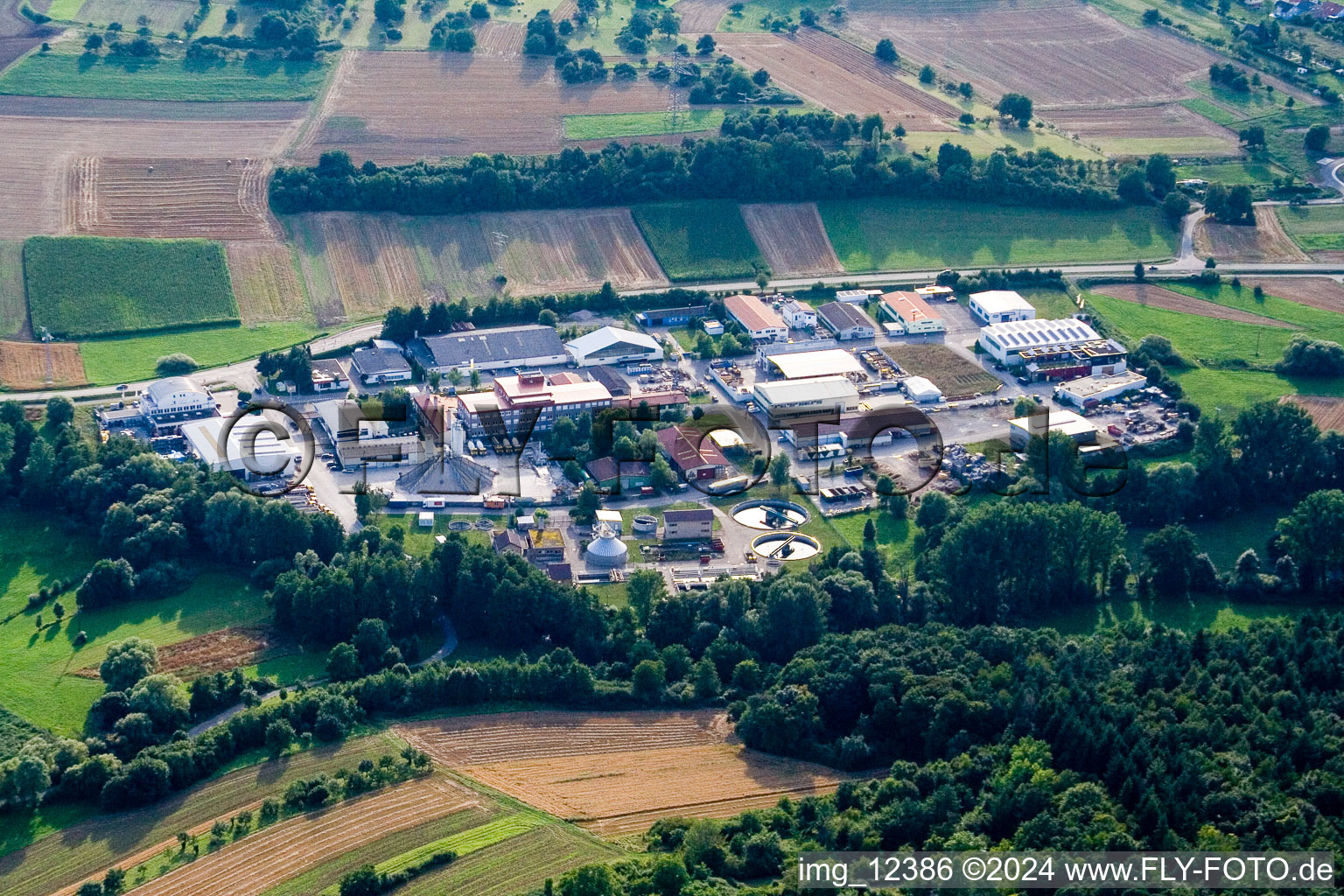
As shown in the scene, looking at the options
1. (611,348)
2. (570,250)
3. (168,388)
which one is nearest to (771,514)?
(611,348)

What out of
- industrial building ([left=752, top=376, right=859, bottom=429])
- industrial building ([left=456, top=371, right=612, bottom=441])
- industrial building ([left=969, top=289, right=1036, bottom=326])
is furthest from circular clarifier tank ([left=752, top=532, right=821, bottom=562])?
industrial building ([left=969, top=289, right=1036, bottom=326])

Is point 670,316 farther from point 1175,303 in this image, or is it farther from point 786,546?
point 1175,303

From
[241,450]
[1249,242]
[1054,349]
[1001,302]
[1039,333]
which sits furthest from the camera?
[1249,242]

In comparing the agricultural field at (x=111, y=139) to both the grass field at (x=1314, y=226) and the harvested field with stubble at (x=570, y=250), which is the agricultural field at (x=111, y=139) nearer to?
the harvested field with stubble at (x=570, y=250)

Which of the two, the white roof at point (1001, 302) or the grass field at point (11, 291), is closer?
the grass field at point (11, 291)

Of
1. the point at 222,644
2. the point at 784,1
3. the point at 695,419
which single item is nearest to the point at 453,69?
the point at 784,1

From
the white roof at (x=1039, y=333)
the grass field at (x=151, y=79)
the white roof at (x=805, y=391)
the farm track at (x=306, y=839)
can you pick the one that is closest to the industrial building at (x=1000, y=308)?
the white roof at (x=1039, y=333)

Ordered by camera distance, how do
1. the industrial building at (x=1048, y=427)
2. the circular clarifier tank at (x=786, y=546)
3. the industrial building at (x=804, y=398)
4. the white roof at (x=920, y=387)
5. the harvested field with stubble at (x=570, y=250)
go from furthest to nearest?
the harvested field with stubble at (x=570, y=250), the white roof at (x=920, y=387), the industrial building at (x=804, y=398), the industrial building at (x=1048, y=427), the circular clarifier tank at (x=786, y=546)
